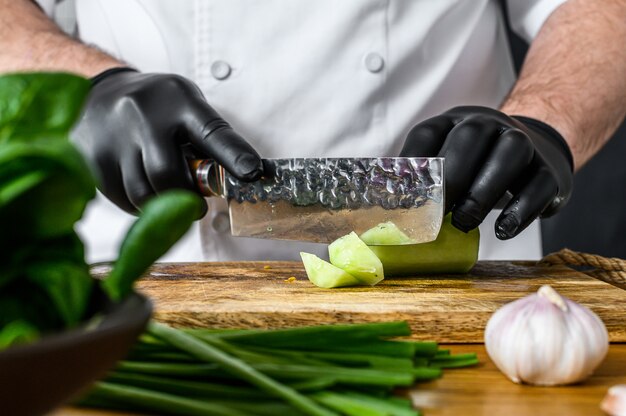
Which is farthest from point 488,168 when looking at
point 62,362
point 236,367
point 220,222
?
point 62,362

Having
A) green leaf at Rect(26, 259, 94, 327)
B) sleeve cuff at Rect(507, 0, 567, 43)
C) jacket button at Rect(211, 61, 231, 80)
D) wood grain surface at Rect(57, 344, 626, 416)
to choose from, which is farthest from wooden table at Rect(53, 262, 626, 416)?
sleeve cuff at Rect(507, 0, 567, 43)

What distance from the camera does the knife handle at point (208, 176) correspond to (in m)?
1.28

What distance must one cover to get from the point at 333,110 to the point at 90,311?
→ 3.63 feet

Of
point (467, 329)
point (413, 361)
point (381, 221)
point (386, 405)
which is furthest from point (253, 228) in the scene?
point (386, 405)

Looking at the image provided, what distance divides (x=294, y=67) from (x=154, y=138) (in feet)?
1.27

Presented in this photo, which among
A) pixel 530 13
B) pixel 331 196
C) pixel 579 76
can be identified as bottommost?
pixel 331 196

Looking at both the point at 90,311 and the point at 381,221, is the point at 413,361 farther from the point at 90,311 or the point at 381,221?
the point at 381,221

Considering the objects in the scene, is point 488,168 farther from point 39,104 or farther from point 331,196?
point 39,104

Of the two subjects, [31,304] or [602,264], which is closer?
[31,304]

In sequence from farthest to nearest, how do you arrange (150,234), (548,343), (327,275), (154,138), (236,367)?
(154,138) < (327,275) < (548,343) < (236,367) < (150,234)

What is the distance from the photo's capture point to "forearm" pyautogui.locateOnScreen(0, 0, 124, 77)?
4.92ft

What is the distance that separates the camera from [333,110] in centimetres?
154

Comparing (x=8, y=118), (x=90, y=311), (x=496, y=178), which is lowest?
(x=496, y=178)

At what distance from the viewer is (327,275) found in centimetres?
115
